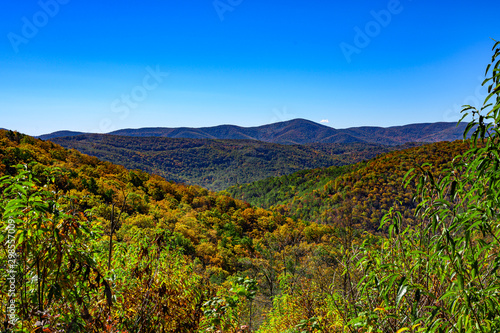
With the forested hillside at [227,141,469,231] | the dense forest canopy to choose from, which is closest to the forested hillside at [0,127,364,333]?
the dense forest canopy

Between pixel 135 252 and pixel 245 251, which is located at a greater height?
pixel 135 252

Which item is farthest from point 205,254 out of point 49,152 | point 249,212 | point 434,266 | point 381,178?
point 381,178

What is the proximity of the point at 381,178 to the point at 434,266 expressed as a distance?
65755 millimetres

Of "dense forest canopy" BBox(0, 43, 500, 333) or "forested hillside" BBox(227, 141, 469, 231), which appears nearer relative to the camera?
"dense forest canopy" BBox(0, 43, 500, 333)

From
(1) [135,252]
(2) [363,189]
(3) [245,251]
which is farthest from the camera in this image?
(2) [363,189]

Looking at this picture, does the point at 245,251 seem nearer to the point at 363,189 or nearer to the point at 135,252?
the point at 135,252

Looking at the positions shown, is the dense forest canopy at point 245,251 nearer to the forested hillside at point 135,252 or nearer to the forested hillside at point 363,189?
the forested hillside at point 135,252

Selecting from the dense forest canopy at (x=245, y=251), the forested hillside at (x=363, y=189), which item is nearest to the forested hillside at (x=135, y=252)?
the dense forest canopy at (x=245, y=251)

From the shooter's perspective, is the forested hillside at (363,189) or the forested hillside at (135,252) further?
the forested hillside at (363,189)

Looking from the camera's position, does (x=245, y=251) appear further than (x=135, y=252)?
Yes

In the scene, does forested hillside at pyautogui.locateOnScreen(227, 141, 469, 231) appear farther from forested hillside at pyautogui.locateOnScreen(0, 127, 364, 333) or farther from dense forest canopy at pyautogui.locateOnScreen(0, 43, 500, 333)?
forested hillside at pyautogui.locateOnScreen(0, 127, 364, 333)

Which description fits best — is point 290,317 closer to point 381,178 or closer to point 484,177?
point 484,177

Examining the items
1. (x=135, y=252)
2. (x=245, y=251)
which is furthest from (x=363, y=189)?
(x=135, y=252)

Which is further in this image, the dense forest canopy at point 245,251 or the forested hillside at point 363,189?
the forested hillside at point 363,189
